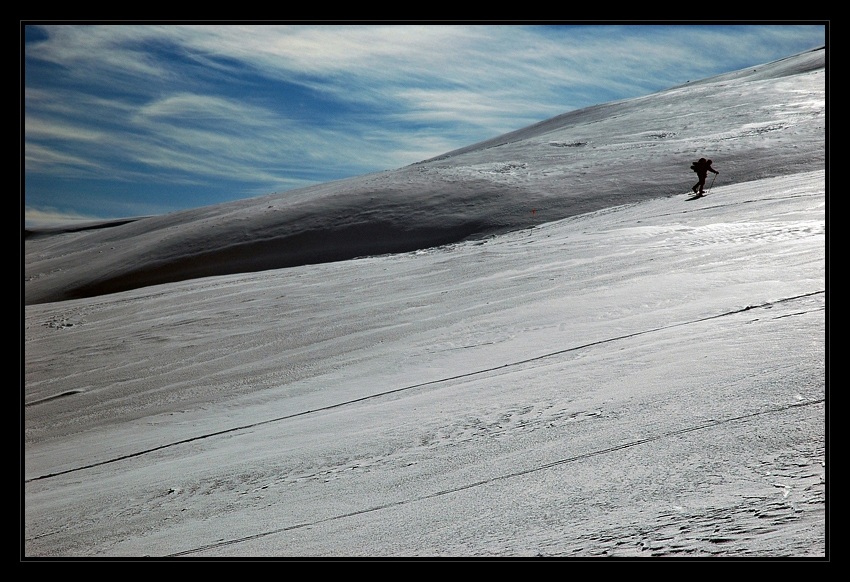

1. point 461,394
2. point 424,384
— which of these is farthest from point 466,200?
point 461,394

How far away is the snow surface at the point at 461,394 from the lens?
2.82 metres

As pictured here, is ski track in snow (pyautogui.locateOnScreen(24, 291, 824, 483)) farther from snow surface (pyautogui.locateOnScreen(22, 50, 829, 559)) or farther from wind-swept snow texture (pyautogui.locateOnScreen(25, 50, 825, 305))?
wind-swept snow texture (pyautogui.locateOnScreen(25, 50, 825, 305))

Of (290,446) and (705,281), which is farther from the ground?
(705,281)

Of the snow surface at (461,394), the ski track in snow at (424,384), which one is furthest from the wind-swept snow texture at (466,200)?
the ski track in snow at (424,384)

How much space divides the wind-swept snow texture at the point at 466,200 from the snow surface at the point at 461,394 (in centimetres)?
16

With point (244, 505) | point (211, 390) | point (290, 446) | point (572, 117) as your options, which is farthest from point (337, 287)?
point (572, 117)

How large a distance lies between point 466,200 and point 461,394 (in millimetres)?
8871

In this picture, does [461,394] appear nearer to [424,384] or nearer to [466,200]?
[424,384]

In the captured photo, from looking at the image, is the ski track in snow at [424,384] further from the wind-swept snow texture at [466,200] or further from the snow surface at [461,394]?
the wind-swept snow texture at [466,200]

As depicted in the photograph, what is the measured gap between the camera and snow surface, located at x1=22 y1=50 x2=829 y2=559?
9.26ft

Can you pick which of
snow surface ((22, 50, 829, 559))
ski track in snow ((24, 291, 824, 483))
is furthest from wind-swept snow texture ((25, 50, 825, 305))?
ski track in snow ((24, 291, 824, 483))

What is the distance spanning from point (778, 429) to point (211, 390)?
4.23 m
